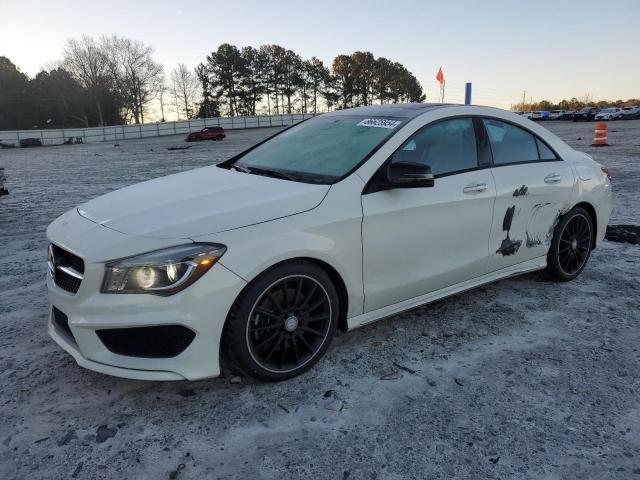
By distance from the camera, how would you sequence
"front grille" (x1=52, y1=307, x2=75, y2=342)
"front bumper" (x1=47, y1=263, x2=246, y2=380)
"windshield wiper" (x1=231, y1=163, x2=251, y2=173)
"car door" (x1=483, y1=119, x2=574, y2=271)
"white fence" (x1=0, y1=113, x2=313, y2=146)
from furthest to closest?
"white fence" (x1=0, y1=113, x2=313, y2=146)
"car door" (x1=483, y1=119, x2=574, y2=271)
"windshield wiper" (x1=231, y1=163, x2=251, y2=173)
"front grille" (x1=52, y1=307, x2=75, y2=342)
"front bumper" (x1=47, y1=263, x2=246, y2=380)

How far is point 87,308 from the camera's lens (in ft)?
7.98

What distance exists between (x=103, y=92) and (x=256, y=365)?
77522 millimetres

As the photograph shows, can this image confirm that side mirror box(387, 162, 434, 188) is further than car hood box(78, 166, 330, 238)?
Yes

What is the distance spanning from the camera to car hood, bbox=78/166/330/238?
2527mm

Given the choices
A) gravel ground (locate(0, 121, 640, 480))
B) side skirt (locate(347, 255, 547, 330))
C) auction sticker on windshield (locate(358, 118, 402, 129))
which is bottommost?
gravel ground (locate(0, 121, 640, 480))

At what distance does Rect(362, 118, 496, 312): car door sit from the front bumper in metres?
0.96

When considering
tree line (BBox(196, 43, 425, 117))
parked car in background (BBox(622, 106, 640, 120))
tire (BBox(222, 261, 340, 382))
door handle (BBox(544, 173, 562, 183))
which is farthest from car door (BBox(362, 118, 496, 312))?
tree line (BBox(196, 43, 425, 117))

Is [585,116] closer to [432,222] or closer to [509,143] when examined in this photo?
[509,143]

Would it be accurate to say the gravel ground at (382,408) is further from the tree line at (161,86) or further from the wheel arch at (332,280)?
the tree line at (161,86)

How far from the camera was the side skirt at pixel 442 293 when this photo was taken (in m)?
3.07

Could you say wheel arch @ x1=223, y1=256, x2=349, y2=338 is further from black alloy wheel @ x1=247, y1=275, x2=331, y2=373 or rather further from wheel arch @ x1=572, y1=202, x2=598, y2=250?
wheel arch @ x1=572, y1=202, x2=598, y2=250

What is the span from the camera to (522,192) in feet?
12.3

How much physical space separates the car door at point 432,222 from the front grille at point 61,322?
170 cm

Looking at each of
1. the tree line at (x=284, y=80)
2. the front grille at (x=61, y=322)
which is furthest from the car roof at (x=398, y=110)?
the tree line at (x=284, y=80)
